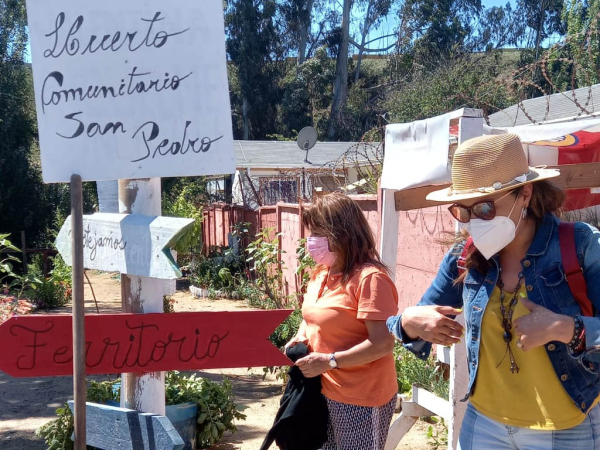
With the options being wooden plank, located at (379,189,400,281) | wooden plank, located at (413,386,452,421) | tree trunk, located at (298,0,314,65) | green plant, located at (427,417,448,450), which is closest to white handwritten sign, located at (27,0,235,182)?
wooden plank, located at (379,189,400,281)

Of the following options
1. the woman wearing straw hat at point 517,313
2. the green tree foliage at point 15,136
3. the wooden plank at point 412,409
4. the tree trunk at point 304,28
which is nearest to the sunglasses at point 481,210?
the woman wearing straw hat at point 517,313

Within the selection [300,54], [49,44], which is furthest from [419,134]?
[300,54]

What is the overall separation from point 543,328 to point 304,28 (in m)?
37.7

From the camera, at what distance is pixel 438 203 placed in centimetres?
270

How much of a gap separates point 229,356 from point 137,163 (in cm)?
77

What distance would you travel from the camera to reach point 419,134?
10.5ft

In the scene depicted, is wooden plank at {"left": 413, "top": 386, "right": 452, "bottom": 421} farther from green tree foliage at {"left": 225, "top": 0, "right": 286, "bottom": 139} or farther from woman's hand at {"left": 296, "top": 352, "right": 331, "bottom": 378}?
green tree foliage at {"left": 225, "top": 0, "right": 286, "bottom": 139}

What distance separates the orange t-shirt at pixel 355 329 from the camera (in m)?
2.58

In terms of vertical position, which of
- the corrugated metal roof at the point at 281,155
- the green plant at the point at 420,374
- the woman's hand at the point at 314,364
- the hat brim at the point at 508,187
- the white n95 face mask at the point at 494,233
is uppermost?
the corrugated metal roof at the point at 281,155

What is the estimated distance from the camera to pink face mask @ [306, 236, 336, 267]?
2.72m

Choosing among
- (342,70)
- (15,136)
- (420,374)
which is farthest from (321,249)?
(342,70)

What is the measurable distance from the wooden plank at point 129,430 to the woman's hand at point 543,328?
126 cm

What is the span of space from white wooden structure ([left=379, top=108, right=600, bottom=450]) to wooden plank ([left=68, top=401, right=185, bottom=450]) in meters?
1.37

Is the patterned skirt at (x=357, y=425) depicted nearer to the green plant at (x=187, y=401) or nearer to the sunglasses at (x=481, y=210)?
the sunglasses at (x=481, y=210)
